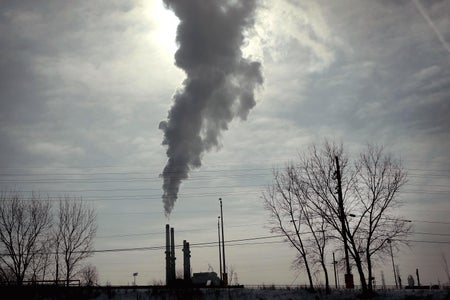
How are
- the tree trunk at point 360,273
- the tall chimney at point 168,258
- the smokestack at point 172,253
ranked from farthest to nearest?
the smokestack at point 172,253
the tall chimney at point 168,258
the tree trunk at point 360,273

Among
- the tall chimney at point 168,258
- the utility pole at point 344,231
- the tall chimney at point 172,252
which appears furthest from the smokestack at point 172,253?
the utility pole at point 344,231

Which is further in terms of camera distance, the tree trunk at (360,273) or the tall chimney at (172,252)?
the tall chimney at (172,252)

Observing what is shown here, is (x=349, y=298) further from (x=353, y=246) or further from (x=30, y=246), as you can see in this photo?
(x=30, y=246)

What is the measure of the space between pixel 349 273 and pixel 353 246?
13.8 ft

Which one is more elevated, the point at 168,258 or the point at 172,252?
the point at 172,252

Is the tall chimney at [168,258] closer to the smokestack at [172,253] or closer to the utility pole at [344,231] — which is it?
the smokestack at [172,253]

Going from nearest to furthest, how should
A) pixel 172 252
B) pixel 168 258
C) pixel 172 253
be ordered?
pixel 168 258 → pixel 172 253 → pixel 172 252

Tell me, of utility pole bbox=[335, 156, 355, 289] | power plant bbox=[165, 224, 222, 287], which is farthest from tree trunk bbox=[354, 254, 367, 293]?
power plant bbox=[165, 224, 222, 287]

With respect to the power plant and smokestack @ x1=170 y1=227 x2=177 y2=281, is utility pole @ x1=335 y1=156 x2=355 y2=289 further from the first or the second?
smokestack @ x1=170 y1=227 x2=177 y2=281

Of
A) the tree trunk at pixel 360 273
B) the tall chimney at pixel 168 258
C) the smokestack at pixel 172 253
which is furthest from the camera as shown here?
the smokestack at pixel 172 253

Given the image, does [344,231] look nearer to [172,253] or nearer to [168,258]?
[168,258]

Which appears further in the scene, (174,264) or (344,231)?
(174,264)

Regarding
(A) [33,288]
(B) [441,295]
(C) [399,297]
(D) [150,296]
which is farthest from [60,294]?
(B) [441,295]

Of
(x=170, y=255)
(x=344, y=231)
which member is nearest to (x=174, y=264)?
(x=170, y=255)
